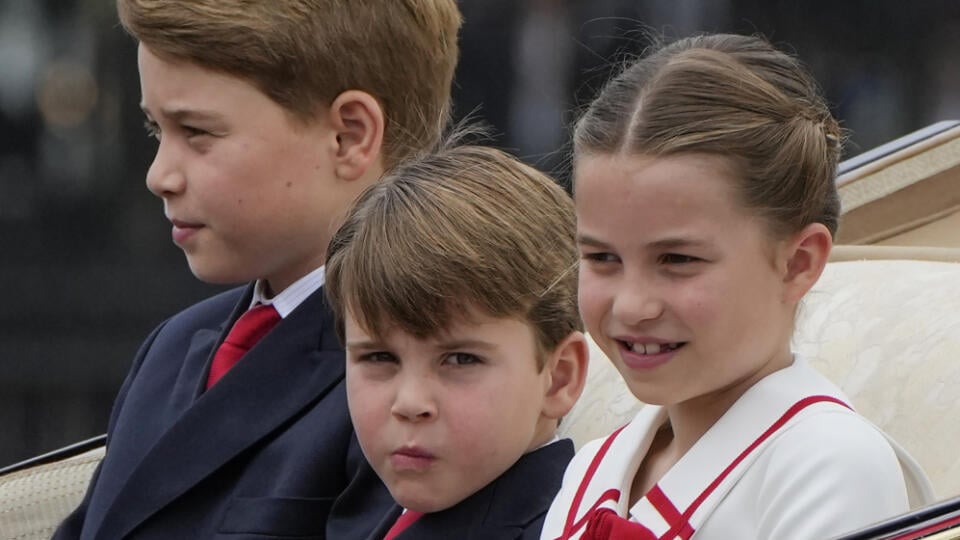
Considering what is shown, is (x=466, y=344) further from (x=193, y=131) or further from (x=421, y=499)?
(x=193, y=131)

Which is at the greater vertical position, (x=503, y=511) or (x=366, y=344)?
(x=366, y=344)

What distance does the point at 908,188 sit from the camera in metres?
2.52

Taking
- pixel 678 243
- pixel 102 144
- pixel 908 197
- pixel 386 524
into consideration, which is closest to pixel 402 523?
pixel 386 524

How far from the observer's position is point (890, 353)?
202 cm

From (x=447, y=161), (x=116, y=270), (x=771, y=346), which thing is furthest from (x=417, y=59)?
(x=116, y=270)

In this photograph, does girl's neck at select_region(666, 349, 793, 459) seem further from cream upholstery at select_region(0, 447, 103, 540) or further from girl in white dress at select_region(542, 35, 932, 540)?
cream upholstery at select_region(0, 447, 103, 540)

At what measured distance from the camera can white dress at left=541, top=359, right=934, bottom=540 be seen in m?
1.44

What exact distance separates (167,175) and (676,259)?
2.47 feet

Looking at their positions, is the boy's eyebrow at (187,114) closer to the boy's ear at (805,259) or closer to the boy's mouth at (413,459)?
the boy's mouth at (413,459)

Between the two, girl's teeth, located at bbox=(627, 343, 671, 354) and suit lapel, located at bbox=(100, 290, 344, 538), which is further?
suit lapel, located at bbox=(100, 290, 344, 538)

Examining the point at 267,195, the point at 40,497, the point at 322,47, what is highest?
the point at 322,47

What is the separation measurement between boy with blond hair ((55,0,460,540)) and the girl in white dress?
1.75ft

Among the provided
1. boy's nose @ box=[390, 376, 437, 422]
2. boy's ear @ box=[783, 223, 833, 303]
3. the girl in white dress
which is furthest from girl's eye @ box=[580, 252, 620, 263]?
boy's nose @ box=[390, 376, 437, 422]

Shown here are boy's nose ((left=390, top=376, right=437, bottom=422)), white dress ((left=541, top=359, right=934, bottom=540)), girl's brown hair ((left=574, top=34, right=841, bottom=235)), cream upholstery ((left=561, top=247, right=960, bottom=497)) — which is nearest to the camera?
white dress ((left=541, top=359, right=934, bottom=540))
